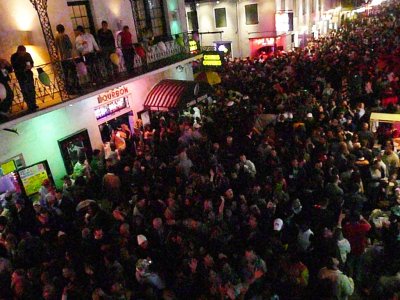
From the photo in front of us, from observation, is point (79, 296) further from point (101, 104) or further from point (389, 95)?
point (389, 95)

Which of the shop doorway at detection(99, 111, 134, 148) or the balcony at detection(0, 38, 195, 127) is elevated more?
the balcony at detection(0, 38, 195, 127)

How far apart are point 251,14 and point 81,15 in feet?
69.5

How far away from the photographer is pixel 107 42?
13500 mm

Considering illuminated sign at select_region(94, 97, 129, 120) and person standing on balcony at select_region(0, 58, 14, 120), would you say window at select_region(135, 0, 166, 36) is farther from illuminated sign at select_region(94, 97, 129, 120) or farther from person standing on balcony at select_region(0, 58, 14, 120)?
person standing on balcony at select_region(0, 58, 14, 120)

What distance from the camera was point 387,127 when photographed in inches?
501

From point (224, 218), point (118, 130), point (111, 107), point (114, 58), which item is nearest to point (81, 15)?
point (114, 58)

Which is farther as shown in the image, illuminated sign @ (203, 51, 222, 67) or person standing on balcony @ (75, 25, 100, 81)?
illuminated sign @ (203, 51, 222, 67)

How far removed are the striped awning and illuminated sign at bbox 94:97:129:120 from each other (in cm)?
106

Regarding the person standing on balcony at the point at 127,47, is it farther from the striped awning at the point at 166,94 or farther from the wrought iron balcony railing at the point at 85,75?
the striped awning at the point at 166,94

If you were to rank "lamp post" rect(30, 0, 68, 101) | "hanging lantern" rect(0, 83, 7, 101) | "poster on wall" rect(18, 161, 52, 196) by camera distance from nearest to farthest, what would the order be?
"hanging lantern" rect(0, 83, 7, 101)
"lamp post" rect(30, 0, 68, 101)
"poster on wall" rect(18, 161, 52, 196)

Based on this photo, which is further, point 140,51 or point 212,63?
point 212,63

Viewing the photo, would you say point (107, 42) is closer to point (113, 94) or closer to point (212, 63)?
point (113, 94)

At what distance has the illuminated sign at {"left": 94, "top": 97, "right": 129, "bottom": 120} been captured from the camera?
46.3 ft

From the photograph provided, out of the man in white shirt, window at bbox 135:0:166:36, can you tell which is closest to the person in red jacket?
the man in white shirt
